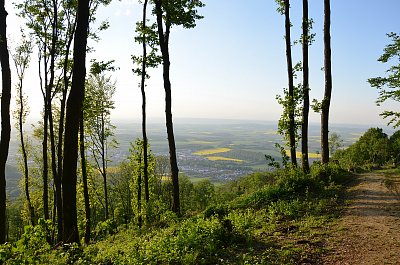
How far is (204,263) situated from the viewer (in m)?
5.88

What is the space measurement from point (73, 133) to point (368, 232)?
758cm

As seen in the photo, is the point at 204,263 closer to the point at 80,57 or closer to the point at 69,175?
the point at 69,175

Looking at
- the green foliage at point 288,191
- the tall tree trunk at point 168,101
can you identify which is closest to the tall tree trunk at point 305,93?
the green foliage at point 288,191

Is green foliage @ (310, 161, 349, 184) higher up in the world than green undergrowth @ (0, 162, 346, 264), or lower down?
higher up

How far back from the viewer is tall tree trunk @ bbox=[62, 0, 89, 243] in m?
7.21

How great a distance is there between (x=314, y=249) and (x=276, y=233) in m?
1.36

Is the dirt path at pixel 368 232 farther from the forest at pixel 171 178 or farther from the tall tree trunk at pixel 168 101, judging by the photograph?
the tall tree trunk at pixel 168 101

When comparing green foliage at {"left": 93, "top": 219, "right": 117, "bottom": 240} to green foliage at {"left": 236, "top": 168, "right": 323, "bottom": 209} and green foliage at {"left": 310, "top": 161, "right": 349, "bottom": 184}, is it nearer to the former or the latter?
green foliage at {"left": 236, "top": 168, "right": 323, "bottom": 209}

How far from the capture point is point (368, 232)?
703cm

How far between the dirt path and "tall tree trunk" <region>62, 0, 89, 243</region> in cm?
588

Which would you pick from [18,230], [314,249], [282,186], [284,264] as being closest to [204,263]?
[284,264]

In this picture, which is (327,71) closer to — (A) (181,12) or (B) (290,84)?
(B) (290,84)

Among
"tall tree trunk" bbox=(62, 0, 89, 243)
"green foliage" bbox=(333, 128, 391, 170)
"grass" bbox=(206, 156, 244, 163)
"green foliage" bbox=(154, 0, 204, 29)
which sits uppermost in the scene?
"green foliage" bbox=(154, 0, 204, 29)

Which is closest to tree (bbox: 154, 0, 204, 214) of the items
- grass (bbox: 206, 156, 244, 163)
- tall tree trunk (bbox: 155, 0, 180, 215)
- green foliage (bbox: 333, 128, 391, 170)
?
tall tree trunk (bbox: 155, 0, 180, 215)
